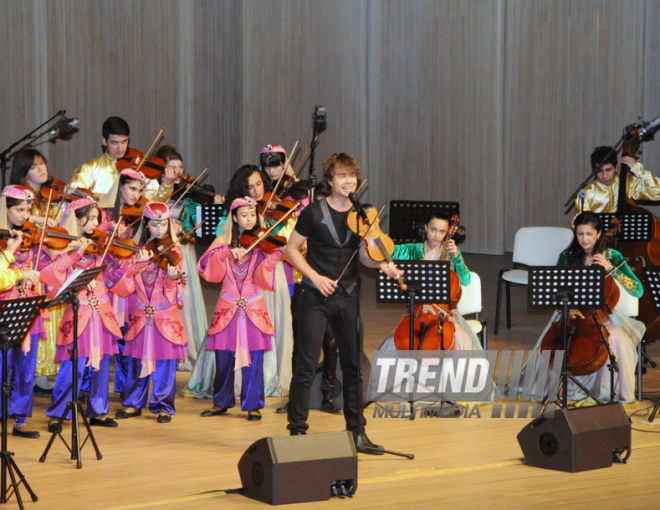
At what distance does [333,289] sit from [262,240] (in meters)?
0.92

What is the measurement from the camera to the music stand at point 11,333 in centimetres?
365

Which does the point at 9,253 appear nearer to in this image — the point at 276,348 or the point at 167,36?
the point at 276,348

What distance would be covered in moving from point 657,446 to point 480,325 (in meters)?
1.37

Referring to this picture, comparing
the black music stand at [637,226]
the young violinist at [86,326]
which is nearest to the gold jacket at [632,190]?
the black music stand at [637,226]

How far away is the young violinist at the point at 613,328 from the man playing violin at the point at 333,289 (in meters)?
1.65

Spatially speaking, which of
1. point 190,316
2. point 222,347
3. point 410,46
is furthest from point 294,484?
point 410,46

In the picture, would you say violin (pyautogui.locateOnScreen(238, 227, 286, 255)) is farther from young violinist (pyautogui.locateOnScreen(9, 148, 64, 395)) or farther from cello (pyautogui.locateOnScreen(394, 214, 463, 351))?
young violinist (pyautogui.locateOnScreen(9, 148, 64, 395))

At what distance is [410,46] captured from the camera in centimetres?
1170

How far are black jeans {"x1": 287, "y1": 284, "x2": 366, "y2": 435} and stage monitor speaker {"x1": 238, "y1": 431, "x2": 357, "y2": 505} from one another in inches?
21.0

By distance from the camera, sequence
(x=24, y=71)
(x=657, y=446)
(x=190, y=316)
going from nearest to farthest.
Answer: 1. (x=657, y=446)
2. (x=190, y=316)
3. (x=24, y=71)

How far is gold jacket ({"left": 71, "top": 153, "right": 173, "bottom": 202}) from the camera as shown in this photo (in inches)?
244

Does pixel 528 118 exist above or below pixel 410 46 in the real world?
below

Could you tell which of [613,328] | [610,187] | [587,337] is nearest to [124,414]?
[587,337]

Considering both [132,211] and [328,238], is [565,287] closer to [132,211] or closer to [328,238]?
[328,238]
